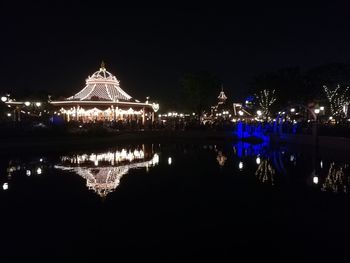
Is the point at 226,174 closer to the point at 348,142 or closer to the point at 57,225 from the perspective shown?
the point at 57,225

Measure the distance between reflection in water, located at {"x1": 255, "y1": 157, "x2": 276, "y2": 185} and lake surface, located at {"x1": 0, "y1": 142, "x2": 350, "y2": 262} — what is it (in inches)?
1.7

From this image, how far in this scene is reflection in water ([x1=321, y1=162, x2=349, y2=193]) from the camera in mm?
13878

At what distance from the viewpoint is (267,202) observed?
39.3ft

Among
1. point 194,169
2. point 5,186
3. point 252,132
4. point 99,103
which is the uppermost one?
point 99,103

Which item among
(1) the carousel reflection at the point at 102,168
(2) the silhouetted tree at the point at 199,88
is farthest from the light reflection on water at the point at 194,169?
(2) the silhouetted tree at the point at 199,88

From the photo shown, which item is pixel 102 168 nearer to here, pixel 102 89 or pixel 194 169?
pixel 194 169

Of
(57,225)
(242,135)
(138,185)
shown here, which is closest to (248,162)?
(138,185)

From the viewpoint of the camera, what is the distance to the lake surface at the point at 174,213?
798 centimetres

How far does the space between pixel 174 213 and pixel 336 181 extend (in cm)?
760

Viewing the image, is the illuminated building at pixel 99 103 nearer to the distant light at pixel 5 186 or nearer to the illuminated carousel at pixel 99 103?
the illuminated carousel at pixel 99 103

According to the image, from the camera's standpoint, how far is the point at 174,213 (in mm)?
10602

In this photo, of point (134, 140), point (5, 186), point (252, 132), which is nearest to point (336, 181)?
point (5, 186)

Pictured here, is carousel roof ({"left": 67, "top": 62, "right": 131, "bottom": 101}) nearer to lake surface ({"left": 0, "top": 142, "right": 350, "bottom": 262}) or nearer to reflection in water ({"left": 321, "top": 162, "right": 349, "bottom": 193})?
lake surface ({"left": 0, "top": 142, "right": 350, "bottom": 262})

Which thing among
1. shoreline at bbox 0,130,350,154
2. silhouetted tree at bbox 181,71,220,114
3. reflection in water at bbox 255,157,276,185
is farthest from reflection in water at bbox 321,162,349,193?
silhouetted tree at bbox 181,71,220,114
